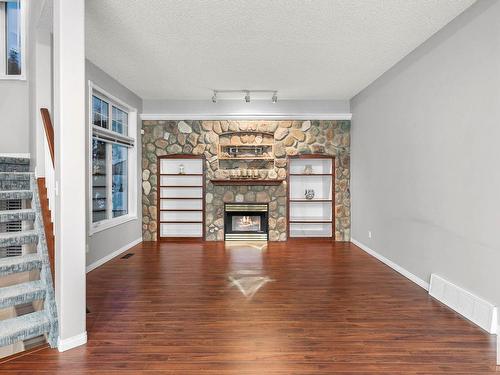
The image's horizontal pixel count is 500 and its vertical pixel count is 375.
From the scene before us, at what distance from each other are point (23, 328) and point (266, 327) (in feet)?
6.40

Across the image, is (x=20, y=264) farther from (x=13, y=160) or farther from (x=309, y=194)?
(x=309, y=194)

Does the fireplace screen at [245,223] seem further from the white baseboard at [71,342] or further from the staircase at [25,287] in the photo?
the white baseboard at [71,342]

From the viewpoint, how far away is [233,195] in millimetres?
7012

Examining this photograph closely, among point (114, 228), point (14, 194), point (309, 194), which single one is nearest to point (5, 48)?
point (14, 194)

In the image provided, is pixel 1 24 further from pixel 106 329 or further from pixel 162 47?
pixel 106 329

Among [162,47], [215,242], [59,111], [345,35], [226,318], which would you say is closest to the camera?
[59,111]

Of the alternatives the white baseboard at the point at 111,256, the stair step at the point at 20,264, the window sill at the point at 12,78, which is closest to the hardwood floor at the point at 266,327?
the white baseboard at the point at 111,256

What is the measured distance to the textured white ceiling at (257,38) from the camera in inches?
126

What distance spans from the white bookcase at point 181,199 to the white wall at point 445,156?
3.67 metres

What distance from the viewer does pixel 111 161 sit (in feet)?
19.1

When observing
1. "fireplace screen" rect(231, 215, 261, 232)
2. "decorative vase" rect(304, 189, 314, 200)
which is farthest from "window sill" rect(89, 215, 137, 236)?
"decorative vase" rect(304, 189, 314, 200)

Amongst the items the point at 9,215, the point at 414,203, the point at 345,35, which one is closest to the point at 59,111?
the point at 9,215

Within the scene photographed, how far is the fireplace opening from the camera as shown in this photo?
7004 mm

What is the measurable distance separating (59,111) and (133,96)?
415cm
